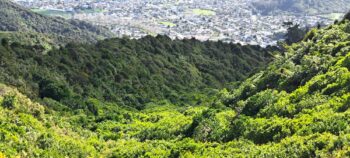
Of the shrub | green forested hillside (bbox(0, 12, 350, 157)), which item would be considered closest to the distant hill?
green forested hillside (bbox(0, 12, 350, 157))

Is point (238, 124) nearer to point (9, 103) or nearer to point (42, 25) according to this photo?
point (9, 103)

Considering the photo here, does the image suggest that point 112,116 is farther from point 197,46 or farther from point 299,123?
point 197,46

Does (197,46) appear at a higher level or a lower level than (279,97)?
lower

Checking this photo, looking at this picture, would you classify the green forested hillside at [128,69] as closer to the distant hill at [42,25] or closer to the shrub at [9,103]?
the shrub at [9,103]

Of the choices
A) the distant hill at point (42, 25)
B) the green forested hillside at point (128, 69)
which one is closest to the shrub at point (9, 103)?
the green forested hillside at point (128, 69)

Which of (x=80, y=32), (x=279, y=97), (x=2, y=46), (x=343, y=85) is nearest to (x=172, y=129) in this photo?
(x=279, y=97)
